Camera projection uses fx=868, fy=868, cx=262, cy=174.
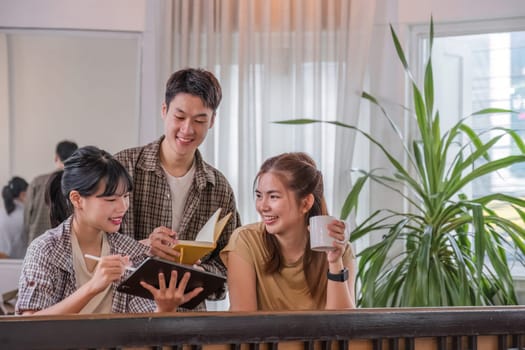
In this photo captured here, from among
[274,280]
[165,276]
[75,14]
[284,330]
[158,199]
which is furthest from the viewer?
[75,14]

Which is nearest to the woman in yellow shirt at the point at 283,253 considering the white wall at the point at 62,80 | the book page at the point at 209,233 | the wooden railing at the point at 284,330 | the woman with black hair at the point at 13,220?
the book page at the point at 209,233

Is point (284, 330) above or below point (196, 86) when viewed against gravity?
below

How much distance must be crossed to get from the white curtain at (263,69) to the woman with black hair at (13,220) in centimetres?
105

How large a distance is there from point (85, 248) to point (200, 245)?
35 cm

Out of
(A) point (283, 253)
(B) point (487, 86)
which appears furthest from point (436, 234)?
(A) point (283, 253)

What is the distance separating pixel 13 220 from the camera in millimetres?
4762

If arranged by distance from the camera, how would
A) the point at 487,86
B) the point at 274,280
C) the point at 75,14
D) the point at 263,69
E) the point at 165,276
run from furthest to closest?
the point at 75,14 < the point at 263,69 < the point at 487,86 < the point at 274,280 < the point at 165,276

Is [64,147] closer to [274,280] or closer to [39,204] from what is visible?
[39,204]

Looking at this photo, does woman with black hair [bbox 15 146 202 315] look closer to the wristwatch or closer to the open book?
the open book

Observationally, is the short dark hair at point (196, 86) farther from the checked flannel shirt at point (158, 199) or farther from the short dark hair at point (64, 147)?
the short dark hair at point (64, 147)

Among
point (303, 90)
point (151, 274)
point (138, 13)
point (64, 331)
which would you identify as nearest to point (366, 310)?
point (64, 331)

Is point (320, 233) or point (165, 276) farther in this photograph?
point (320, 233)

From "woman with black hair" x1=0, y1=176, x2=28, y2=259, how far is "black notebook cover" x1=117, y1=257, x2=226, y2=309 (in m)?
2.75

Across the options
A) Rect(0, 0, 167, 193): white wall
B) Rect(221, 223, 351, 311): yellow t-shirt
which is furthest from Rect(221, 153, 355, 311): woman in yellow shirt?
Rect(0, 0, 167, 193): white wall
